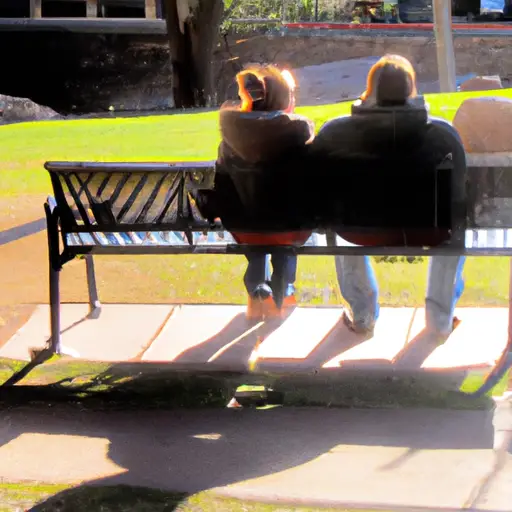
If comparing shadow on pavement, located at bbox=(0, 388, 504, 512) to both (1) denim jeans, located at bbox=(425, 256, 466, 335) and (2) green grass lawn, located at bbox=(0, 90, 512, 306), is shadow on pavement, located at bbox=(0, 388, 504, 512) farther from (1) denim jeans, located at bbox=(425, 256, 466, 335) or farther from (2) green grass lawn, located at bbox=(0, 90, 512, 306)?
(2) green grass lawn, located at bbox=(0, 90, 512, 306)

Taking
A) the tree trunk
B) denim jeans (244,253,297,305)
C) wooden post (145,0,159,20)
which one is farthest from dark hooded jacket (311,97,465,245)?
wooden post (145,0,159,20)

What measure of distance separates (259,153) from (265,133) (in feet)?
0.26

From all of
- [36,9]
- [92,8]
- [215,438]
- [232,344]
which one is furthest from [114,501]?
[36,9]

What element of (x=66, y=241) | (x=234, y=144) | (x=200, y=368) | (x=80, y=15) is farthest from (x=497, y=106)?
(x=80, y=15)

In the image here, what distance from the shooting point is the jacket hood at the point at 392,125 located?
9.23 ft

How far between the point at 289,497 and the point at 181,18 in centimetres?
238

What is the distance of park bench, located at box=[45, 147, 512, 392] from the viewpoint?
115 inches

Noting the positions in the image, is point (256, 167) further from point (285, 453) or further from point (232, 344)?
point (285, 453)

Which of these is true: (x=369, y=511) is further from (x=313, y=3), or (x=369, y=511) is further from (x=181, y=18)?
(x=181, y=18)

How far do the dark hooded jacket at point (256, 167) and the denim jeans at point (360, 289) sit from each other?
1.14ft

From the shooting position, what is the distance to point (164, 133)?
428cm

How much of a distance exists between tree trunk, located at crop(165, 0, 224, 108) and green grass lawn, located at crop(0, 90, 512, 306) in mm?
114

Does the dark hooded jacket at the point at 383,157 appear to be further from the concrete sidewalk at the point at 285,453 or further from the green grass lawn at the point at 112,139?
the green grass lawn at the point at 112,139

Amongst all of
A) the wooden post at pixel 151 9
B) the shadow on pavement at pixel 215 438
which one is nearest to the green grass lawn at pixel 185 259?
the wooden post at pixel 151 9
